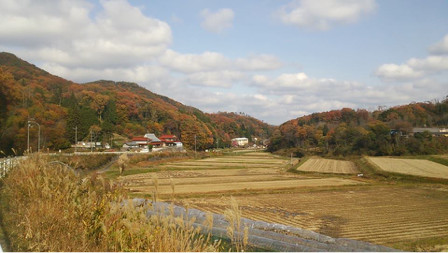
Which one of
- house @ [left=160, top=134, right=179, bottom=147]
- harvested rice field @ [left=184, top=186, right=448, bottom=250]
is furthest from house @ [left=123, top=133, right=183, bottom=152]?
harvested rice field @ [left=184, top=186, right=448, bottom=250]

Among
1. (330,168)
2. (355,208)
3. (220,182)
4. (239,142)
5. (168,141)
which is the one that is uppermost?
(168,141)

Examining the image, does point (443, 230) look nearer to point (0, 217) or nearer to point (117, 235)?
point (117, 235)

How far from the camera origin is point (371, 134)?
65.4m

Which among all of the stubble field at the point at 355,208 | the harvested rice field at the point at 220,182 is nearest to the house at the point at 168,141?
the harvested rice field at the point at 220,182

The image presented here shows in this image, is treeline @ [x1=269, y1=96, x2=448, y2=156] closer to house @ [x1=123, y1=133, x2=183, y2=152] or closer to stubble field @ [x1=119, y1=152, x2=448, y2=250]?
house @ [x1=123, y1=133, x2=183, y2=152]

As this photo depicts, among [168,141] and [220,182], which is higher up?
[168,141]

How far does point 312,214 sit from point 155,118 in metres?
99.5

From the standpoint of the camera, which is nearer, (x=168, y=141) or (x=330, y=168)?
(x=330, y=168)

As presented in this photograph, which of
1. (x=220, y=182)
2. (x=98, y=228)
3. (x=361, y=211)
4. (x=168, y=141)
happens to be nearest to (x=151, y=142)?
(x=168, y=141)

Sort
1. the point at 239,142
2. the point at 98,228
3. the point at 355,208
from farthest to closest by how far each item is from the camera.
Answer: the point at 239,142 < the point at 355,208 < the point at 98,228

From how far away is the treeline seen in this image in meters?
61.7

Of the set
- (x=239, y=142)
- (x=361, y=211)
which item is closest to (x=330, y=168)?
(x=361, y=211)

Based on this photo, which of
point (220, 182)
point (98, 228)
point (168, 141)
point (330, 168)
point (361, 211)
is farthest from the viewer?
point (168, 141)

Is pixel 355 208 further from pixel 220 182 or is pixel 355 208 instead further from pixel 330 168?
pixel 330 168
